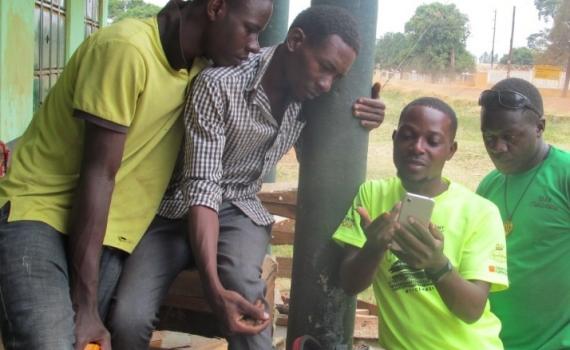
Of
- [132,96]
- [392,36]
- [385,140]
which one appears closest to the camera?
[132,96]

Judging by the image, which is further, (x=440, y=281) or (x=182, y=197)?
(x=182, y=197)

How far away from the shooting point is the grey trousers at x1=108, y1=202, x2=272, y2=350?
104 inches

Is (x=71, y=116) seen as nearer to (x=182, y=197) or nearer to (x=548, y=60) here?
(x=182, y=197)

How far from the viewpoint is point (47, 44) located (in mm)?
Result: 8570

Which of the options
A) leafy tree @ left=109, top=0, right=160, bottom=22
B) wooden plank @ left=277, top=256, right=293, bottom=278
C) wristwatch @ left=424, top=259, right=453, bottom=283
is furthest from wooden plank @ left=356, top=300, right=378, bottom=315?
leafy tree @ left=109, top=0, right=160, bottom=22

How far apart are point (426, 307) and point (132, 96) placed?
4.51 ft

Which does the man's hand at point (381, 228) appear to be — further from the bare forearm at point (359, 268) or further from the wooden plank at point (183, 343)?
the wooden plank at point (183, 343)

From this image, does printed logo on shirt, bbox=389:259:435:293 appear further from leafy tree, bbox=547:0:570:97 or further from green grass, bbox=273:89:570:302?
leafy tree, bbox=547:0:570:97

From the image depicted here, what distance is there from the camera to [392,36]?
864 inches

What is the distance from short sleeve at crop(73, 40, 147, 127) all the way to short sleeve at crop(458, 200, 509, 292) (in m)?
1.38

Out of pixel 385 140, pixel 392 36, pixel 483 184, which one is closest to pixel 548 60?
pixel 392 36

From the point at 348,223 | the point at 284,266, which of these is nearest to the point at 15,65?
the point at 284,266

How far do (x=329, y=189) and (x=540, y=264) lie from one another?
41.3 inches

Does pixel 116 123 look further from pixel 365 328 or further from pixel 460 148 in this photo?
pixel 460 148
